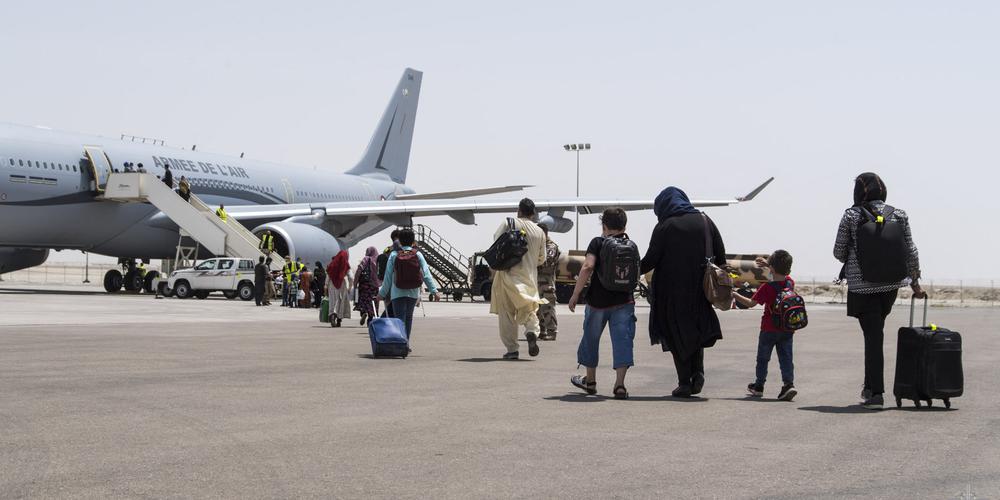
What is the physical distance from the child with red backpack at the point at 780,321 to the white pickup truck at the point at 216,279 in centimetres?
2568

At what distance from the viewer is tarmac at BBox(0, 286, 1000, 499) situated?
18.6 feet

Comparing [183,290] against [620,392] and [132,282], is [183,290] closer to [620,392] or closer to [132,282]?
[132,282]

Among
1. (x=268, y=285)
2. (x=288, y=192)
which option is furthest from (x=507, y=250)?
(x=288, y=192)

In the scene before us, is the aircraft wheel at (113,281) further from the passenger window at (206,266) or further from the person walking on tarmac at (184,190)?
the passenger window at (206,266)

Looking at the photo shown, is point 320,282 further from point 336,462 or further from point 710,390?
point 336,462

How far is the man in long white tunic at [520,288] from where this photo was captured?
13195 millimetres

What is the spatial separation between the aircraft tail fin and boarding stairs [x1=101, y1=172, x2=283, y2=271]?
1751 centimetres

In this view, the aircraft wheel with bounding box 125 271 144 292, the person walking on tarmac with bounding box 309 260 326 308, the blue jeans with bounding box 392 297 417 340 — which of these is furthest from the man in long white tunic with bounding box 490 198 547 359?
the aircraft wheel with bounding box 125 271 144 292

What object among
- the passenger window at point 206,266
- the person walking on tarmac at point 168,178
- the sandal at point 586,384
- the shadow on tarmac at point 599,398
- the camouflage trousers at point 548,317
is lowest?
the shadow on tarmac at point 599,398

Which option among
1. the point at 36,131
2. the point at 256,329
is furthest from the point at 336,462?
the point at 36,131

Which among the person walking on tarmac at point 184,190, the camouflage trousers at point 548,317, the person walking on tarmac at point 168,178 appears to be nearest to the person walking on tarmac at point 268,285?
the person walking on tarmac at point 184,190

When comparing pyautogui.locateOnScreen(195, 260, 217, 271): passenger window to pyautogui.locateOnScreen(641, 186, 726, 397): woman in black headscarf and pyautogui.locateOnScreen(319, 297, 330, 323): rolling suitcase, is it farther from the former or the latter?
pyautogui.locateOnScreen(641, 186, 726, 397): woman in black headscarf

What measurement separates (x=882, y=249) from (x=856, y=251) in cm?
22

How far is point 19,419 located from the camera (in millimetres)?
7574
